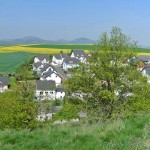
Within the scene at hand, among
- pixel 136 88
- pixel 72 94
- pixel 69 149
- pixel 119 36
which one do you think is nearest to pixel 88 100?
pixel 72 94

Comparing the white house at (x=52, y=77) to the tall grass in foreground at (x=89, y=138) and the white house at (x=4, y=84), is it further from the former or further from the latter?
the tall grass in foreground at (x=89, y=138)

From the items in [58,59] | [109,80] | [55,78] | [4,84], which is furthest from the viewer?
[58,59]

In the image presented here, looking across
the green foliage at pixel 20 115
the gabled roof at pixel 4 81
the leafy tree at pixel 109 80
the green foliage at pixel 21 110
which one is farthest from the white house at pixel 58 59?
the leafy tree at pixel 109 80

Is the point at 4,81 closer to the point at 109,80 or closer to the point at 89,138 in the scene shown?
the point at 109,80

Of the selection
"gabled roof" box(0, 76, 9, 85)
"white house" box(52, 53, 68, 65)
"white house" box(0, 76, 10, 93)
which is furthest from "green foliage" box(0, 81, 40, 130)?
"white house" box(52, 53, 68, 65)

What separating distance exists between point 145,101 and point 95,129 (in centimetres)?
1132

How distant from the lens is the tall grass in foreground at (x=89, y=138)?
20.5 ft

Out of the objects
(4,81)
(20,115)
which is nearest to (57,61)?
(4,81)

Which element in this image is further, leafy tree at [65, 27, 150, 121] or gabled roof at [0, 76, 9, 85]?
gabled roof at [0, 76, 9, 85]

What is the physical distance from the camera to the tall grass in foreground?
626cm

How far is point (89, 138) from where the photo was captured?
7211mm

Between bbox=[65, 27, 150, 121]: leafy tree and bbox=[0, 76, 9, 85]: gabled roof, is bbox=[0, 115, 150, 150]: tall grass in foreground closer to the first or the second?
bbox=[65, 27, 150, 121]: leafy tree

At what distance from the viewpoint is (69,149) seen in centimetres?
660

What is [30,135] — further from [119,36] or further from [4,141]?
[119,36]
